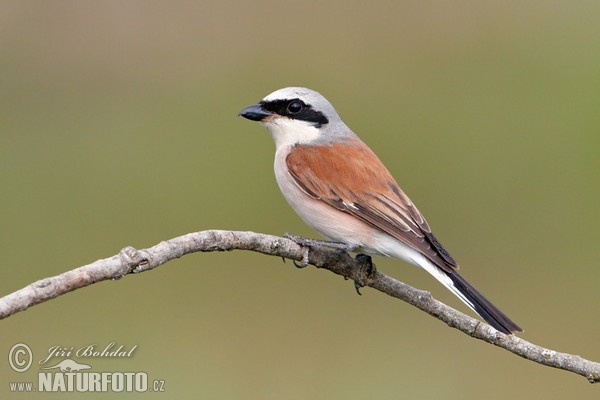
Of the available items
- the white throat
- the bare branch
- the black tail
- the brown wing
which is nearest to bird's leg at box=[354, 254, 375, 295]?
the bare branch

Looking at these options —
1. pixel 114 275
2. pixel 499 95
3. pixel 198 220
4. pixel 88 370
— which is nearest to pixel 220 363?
pixel 198 220

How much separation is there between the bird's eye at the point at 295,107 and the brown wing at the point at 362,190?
0.16m

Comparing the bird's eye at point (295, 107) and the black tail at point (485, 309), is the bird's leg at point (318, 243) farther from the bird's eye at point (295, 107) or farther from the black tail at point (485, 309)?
the bird's eye at point (295, 107)

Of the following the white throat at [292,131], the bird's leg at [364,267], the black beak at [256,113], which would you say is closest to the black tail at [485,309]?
the bird's leg at [364,267]

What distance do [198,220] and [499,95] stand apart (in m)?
3.27

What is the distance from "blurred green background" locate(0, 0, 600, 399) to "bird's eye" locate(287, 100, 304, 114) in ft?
4.28

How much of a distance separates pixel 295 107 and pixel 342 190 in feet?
1.60

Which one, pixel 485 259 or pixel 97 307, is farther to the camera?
pixel 485 259

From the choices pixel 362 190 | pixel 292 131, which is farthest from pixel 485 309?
pixel 292 131

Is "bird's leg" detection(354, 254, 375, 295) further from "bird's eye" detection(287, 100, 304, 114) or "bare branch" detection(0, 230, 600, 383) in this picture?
"bird's eye" detection(287, 100, 304, 114)

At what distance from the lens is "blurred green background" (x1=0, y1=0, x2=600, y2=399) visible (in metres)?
5.39

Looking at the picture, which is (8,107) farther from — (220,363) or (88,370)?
(88,370)

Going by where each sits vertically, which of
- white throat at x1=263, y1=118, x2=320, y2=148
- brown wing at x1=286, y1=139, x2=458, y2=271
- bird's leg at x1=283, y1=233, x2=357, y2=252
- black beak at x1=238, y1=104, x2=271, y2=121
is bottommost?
bird's leg at x1=283, y1=233, x2=357, y2=252

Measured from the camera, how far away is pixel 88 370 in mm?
3152
